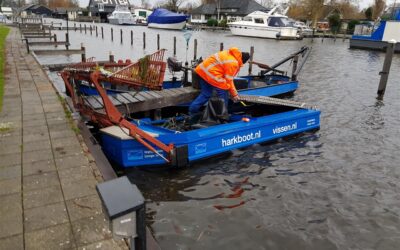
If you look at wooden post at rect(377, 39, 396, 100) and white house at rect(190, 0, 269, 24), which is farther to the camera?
white house at rect(190, 0, 269, 24)

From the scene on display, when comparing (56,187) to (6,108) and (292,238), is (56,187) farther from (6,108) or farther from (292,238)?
(6,108)

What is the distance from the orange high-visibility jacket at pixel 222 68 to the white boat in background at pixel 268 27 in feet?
132

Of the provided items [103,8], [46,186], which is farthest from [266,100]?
[103,8]

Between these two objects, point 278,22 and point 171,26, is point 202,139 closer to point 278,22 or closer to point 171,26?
point 278,22

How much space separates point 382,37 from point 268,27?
642 inches

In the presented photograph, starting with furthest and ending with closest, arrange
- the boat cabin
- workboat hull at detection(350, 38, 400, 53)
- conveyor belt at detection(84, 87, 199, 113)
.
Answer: the boat cabin → workboat hull at detection(350, 38, 400, 53) → conveyor belt at detection(84, 87, 199, 113)

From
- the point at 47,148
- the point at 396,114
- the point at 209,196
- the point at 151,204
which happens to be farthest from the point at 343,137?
the point at 47,148

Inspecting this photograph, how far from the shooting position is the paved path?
146 inches

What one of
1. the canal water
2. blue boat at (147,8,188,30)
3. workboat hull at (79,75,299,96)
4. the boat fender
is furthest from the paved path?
blue boat at (147,8,188,30)

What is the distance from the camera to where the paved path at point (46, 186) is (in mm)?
3701

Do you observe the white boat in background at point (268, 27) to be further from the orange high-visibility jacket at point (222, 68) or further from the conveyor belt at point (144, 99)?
the orange high-visibility jacket at point (222, 68)

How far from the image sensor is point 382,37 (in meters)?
34.1

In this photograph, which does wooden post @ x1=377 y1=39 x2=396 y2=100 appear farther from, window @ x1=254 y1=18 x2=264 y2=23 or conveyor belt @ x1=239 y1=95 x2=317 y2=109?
window @ x1=254 y1=18 x2=264 y2=23

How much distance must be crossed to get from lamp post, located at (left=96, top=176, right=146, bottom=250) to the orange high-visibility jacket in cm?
569
